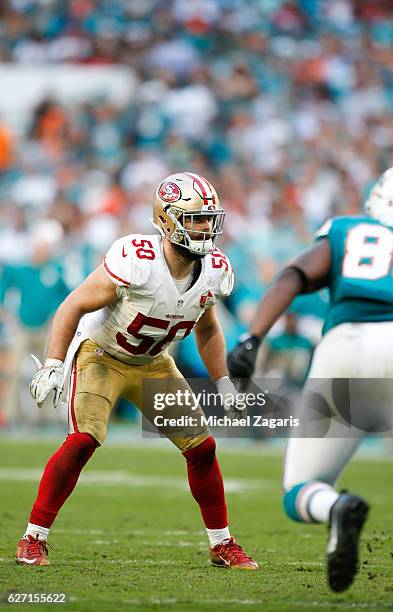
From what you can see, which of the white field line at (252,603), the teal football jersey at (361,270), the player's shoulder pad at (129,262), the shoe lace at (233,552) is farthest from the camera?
the shoe lace at (233,552)

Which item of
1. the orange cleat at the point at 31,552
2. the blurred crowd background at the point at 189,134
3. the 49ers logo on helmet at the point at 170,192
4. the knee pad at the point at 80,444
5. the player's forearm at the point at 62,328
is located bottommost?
the orange cleat at the point at 31,552

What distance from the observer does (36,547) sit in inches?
191

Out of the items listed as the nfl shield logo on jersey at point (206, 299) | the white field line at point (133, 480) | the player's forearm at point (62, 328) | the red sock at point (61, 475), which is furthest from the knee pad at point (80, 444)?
the white field line at point (133, 480)

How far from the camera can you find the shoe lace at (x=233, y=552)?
4.98 meters

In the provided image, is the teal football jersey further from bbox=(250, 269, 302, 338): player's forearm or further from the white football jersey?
the white football jersey

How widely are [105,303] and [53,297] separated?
6.73 m

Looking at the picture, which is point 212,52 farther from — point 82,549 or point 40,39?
point 82,549

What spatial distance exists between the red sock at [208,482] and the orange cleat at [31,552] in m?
0.70

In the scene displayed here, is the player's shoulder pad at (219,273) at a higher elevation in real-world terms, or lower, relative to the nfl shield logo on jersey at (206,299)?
higher

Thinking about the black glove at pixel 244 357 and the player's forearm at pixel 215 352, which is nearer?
the black glove at pixel 244 357

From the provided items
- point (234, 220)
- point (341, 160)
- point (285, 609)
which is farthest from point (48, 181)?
point (285, 609)

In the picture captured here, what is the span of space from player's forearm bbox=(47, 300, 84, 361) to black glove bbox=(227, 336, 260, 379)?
0.82 m

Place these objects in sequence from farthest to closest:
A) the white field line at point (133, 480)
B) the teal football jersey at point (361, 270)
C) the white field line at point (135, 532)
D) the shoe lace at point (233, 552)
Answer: the white field line at point (133, 480), the white field line at point (135, 532), the shoe lace at point (233, 552), the teal football jersey at point (361, 270)

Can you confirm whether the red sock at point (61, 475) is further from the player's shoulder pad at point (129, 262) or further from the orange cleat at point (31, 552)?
the player's shoulder pad at point (129, 262)
